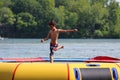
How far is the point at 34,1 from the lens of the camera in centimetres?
10562

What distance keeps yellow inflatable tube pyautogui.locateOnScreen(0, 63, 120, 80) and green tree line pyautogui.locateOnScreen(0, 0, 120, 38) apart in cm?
8058

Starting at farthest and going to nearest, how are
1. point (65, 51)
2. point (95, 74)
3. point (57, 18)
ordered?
1. point (57, 18)
2. point (65, 51)
3. point (95, 74)

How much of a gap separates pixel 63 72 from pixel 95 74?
0.69 metres

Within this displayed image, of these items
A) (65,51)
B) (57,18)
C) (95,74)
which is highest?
(95,74)

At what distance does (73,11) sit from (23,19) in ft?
38.9

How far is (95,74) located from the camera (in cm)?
1061

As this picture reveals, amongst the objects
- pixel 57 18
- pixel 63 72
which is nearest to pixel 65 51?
pixel 63 72

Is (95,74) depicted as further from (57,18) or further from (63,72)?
(57,18)

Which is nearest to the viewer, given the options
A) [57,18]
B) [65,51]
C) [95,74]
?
[95,74]

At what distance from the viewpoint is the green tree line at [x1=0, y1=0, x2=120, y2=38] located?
9369cm

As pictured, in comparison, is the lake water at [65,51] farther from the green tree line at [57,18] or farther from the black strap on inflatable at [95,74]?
the green tree line at [57,18]

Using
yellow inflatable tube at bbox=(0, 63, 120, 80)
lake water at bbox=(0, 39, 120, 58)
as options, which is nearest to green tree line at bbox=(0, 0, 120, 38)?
lake water at bbox=(0, 39, 120, 58)

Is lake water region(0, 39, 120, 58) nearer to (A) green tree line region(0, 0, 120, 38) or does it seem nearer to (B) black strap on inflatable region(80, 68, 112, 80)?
(B) black strap on inflatable region(80, 68, 112, 80)

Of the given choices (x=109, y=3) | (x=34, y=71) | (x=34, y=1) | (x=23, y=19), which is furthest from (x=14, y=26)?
(x=34, y=71)
